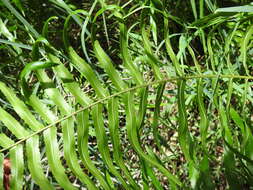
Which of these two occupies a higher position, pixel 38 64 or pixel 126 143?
pixel 38 64

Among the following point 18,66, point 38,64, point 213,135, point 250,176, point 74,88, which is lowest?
point 213,135

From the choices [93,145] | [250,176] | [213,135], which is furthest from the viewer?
[93,145]

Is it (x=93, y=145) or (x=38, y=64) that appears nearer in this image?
(x=38, y=64)

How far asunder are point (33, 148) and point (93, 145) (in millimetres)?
762

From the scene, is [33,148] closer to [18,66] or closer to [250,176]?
[250,176]

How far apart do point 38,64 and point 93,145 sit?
83 cm

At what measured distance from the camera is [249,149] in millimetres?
973

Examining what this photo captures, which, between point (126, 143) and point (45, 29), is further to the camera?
point (126, 143)

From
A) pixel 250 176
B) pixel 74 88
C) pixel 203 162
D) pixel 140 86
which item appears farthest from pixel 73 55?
pixel 250 176

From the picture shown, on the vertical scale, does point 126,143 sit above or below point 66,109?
below

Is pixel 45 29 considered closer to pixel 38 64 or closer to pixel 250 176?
pixel 38 64

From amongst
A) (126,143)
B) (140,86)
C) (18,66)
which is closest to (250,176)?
(140,86)

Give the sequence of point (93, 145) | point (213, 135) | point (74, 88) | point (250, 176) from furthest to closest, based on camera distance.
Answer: point (93, 145)
point (213, 135)
point (74, 88)
point (250, 176)

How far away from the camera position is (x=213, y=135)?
1.61 metres
